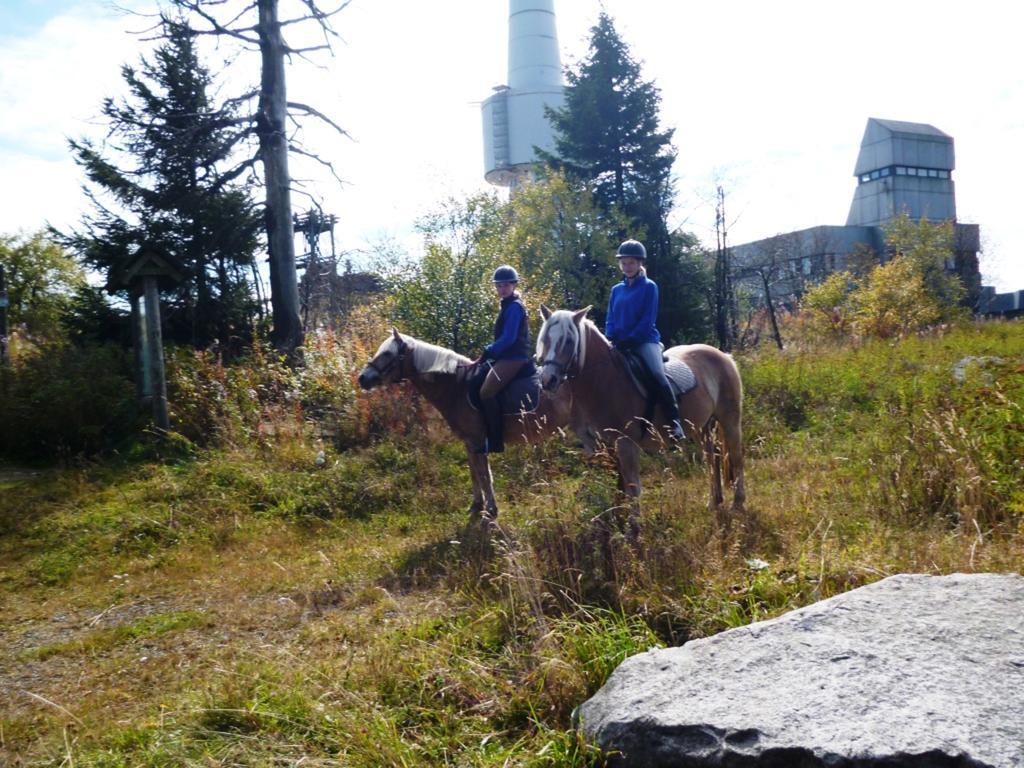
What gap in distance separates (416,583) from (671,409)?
A: 279 centimetres

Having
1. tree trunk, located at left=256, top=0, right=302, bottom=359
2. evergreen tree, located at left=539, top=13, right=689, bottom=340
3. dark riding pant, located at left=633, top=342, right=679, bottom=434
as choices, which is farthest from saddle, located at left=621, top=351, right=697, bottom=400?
evergreen tree, located at left=539, top=13, right=689, bottom=340

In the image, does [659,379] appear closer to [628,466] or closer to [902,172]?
[628,466]

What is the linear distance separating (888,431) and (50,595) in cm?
783

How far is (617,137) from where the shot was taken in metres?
23.6

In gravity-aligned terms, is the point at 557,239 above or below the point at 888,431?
above

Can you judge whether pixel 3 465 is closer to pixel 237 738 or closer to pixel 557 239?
pixel 237 738

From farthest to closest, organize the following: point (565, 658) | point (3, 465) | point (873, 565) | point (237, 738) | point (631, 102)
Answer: point (631, 102), point (3, 465), point (873, 565), point (565, 658), point (237, 738)

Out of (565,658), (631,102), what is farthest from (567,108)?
(565,658)

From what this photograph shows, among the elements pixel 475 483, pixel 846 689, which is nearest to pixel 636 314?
pixel 475 483

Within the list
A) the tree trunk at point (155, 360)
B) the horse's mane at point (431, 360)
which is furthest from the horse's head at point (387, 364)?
the tree trunk at point (155, 360)

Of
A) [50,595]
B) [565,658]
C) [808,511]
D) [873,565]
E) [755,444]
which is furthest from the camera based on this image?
[755,444]

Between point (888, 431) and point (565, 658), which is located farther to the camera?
point (888, 431)

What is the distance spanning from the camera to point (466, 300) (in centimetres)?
1448

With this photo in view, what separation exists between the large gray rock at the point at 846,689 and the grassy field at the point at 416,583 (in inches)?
14.3
